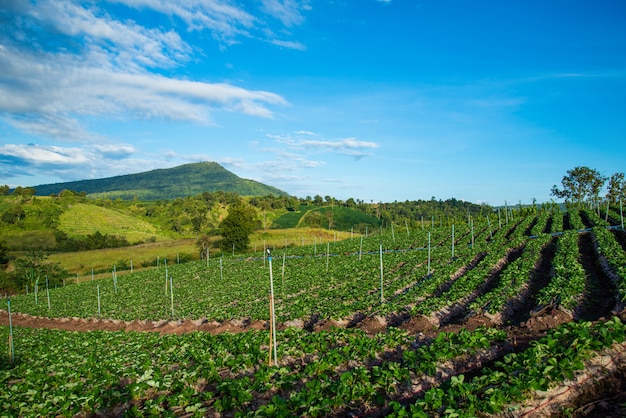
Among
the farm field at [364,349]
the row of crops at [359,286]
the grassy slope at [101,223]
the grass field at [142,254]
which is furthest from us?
the grassy slope at [101,223]

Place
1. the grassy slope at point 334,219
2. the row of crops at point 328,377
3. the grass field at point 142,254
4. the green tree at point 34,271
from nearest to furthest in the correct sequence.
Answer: the row of crops at point 328,377, the green tree at point 34,271, the grass field at point 142,254, the grassy slope at point 334,219

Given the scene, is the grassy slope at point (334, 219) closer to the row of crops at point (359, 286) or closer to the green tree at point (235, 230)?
the green tree at point (235, 230)

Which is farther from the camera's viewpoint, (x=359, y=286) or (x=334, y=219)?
(x=334, y=219)

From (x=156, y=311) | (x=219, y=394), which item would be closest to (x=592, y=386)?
(x=219, y=394)

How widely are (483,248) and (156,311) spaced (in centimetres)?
2335

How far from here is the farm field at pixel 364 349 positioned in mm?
6258

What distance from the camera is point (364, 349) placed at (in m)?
8.91

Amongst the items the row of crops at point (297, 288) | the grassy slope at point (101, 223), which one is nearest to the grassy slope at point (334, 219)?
the grassy slope at point (101, 223)

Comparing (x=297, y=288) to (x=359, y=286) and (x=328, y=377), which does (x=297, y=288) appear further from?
(x=328, y=377)

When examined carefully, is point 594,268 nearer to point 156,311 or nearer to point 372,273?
point 372,273

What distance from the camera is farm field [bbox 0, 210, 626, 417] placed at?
6258mm

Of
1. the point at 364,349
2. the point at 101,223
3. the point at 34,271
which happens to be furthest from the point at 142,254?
the point at 364,349

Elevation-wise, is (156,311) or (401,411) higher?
(401,411)

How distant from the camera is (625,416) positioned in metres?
5.61
